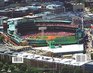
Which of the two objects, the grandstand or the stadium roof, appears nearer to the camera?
the stadium roof

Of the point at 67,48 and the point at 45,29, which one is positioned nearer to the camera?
the point at 67,48

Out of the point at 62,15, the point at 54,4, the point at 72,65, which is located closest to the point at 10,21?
the point at 62,15

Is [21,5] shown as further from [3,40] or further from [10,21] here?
[3,40]

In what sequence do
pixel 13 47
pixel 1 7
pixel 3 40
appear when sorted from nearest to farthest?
pixel 13 47 → pixel 3 40 → pixel 1 7

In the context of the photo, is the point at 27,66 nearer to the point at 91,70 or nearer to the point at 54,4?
the point at 91,70

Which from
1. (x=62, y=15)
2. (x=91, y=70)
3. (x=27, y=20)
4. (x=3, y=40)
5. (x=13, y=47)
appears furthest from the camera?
(x=62, y=15)

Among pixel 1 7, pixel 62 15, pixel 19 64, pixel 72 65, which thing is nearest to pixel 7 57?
pixel 19 64

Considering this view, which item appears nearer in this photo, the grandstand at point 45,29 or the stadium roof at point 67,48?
the stadium roof at point 67,48

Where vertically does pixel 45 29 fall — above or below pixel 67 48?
below

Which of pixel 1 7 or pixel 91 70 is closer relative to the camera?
pixel 91 70

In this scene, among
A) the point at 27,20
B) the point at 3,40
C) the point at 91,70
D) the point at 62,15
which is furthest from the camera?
the point at 62,15
